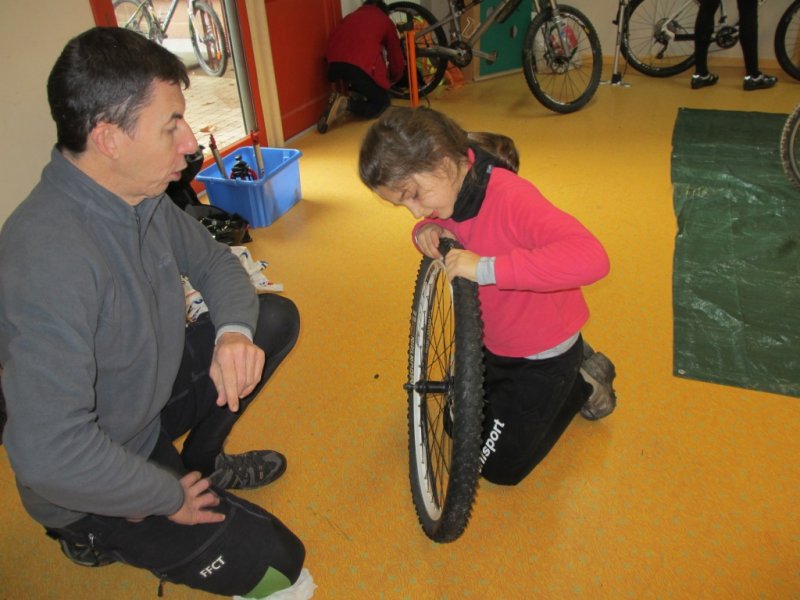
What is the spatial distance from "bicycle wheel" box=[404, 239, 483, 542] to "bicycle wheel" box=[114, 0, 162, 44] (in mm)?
2854

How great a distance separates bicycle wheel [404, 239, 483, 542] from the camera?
3.32 feet

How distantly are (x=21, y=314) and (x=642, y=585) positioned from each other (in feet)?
3.92

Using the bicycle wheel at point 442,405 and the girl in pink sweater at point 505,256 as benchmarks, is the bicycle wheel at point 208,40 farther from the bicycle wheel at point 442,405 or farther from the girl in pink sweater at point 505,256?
the girl in pink sweater at point 505,256

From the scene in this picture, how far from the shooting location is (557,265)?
99cm

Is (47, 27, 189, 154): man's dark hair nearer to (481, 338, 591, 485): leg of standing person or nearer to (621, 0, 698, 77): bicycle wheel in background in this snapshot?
(481, 338, 591, 485): leg of standing person

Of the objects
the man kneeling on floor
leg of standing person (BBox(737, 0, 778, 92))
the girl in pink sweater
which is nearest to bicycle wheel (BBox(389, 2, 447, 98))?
leg of standing person (BBox(737, 0, 778, 92))

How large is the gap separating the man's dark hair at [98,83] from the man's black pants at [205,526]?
1.73 ft

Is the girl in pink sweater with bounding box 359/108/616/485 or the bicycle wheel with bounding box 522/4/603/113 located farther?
the bicycle wheel with bounding box 522/4/603/113

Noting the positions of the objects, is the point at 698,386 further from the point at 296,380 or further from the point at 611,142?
the point at 611,142

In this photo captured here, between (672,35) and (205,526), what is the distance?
4428 mm

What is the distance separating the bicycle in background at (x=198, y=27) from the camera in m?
3.65

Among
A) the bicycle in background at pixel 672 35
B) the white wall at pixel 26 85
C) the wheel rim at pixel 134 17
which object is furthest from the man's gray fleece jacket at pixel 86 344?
the bicycle in background at pixel 672 35

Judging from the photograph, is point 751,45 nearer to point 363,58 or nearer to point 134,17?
point 363,58

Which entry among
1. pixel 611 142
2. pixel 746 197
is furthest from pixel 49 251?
pixel 611 142
